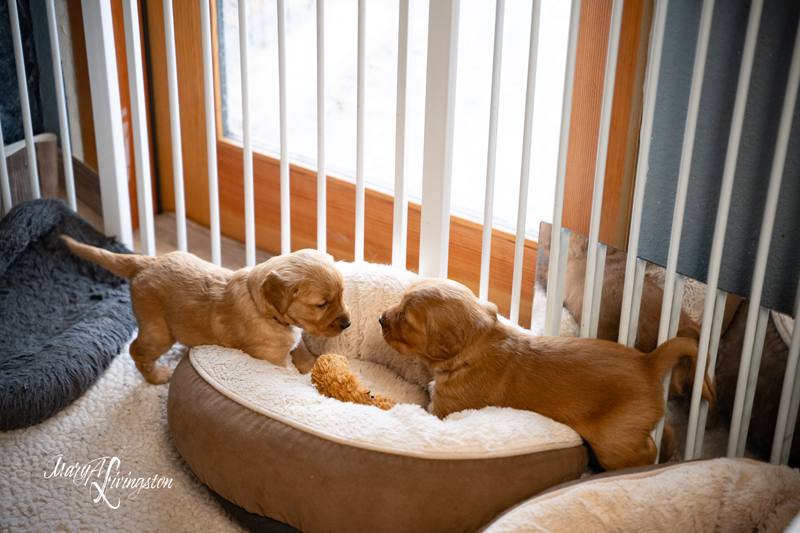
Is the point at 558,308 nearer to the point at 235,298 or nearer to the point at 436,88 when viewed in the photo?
the point at 436,88

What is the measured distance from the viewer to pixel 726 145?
4.66 ft

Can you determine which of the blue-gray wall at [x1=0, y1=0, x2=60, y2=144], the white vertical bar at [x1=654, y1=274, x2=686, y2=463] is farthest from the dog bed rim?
the blue-gray wall at [x1=0, y1=0, x2=60, y2=144]

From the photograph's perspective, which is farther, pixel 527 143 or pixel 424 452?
pixel 527 143

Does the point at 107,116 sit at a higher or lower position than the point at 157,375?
higher

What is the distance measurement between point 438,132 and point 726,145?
2.27 ft

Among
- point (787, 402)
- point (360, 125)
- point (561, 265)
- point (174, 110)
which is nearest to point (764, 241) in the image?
point (787, 402)

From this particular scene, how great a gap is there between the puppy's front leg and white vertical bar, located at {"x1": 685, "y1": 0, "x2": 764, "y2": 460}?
3.33 feet

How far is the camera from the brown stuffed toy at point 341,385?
1.66 m

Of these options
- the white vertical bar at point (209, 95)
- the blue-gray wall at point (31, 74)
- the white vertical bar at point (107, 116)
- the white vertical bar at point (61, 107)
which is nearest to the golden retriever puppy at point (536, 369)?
the white vertical bar at point (209, 95)

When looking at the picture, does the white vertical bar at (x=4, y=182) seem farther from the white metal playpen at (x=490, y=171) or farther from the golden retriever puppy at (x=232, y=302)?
the golden retriever puppy at (x=232, y=302)

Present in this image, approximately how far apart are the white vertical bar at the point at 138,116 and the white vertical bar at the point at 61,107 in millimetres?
41

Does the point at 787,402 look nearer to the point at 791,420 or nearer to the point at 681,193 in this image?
the point at 791,420

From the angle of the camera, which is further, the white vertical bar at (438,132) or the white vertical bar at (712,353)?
the white vertical bar at (438,132)

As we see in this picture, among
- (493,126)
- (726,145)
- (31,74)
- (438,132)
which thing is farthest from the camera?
(31,74)
